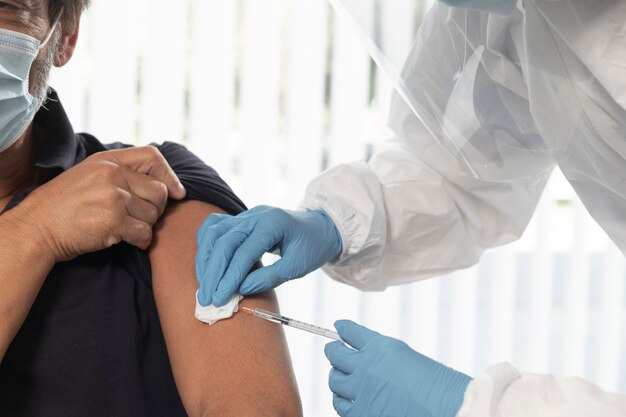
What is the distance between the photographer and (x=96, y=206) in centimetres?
132

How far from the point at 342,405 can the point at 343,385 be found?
4 cm

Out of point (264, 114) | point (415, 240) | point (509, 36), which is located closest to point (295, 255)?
point (415, 240)

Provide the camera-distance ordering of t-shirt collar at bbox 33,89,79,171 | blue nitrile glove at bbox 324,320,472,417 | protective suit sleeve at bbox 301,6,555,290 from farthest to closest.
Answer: protective suit sleeve at bbox 301,6,555,290 → t-shirt collar at bbox 33,89,79,171 → blue nitrile glove at bbox 324,320,472,417

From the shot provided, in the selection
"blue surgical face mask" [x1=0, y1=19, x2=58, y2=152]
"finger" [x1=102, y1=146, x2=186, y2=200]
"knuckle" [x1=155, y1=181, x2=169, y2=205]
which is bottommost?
"knuckle" [x1=155, y1=181, x2=169, y2=205]

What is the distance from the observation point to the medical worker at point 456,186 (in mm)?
1079

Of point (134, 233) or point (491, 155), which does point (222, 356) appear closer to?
point (134, 233)

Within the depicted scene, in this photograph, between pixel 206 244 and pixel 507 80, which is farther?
pixel 206 244

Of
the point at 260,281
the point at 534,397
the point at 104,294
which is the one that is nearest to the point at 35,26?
the point at 104,294

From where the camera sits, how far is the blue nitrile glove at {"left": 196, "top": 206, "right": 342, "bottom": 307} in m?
1.32

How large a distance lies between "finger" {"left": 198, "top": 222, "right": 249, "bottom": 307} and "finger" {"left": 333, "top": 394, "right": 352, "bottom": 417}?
24 cm

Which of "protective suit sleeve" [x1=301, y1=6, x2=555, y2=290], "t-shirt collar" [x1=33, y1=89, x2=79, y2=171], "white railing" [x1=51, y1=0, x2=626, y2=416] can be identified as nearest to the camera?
"t-shirt collar" [x1=33, y1=89, x2=79, y2=171]

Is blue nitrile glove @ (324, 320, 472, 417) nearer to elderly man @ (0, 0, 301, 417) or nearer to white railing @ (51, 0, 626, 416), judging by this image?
elderly man @ (0, 0, 301, 417)

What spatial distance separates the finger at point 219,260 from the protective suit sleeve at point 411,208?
246 mm

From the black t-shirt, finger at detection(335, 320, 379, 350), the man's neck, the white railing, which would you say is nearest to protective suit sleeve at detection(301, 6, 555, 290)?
finger at detection(335, 320, 379, 350)
